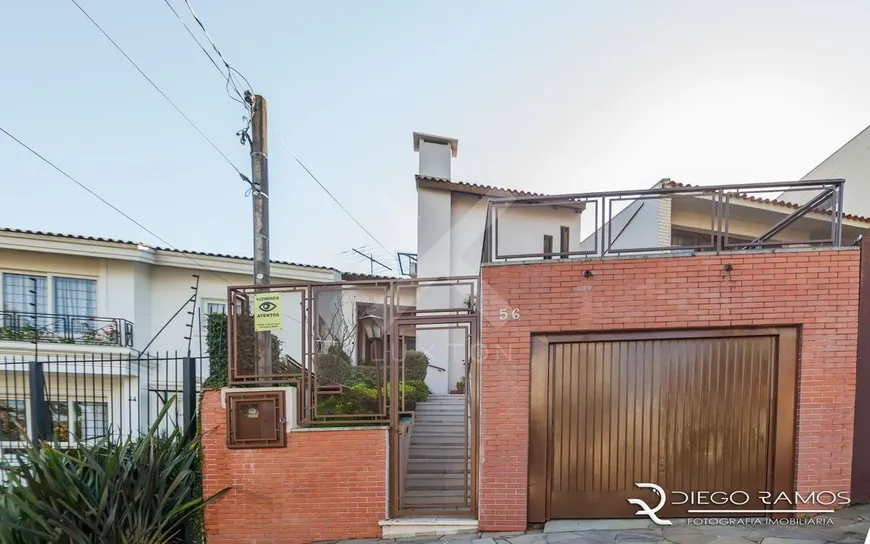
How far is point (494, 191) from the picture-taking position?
952 centimetres

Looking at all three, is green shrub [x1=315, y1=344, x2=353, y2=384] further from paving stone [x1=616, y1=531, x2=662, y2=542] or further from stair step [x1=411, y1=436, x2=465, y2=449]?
paving stone [x1=616, y1=531, x2=662, y2=542]

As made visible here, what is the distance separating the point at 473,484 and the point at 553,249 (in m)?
6.52

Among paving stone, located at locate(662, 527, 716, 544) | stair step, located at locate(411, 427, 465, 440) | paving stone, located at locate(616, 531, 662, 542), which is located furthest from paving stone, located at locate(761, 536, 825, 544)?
stair step, located at locate(411, 427, 465, 440)

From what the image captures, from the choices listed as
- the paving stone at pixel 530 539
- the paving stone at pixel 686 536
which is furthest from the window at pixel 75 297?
the paving stone at pixel 686 536

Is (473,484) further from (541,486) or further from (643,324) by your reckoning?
(643,324)

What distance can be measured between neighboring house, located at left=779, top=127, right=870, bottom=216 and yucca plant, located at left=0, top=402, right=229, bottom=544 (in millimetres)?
14307

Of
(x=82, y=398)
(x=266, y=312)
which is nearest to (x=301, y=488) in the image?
(x=266, y=312)

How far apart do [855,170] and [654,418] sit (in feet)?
41.7

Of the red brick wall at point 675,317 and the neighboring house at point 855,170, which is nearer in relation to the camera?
the red brick wall at point 675,317

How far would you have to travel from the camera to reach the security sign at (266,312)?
406 centimetres

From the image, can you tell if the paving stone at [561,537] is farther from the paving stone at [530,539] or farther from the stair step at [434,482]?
the stair step at [434,482]

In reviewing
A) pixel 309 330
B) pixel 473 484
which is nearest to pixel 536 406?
pixel 473 484

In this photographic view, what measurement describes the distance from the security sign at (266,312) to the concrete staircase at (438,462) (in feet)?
8.64

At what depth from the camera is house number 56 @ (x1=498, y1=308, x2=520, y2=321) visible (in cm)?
378
